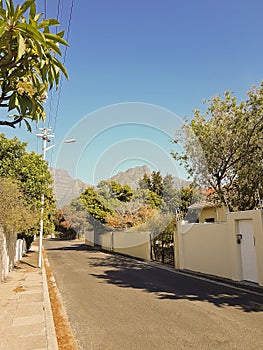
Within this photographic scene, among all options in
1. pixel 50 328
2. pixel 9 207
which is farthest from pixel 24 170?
pixel 50 328

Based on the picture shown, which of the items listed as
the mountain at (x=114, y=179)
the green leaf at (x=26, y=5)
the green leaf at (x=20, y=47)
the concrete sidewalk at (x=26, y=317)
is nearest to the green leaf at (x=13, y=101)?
the green leaf at (x=20, y=47)

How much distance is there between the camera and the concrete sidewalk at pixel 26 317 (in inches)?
207

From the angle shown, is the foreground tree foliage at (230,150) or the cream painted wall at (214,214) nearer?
the foreground tree foliage at (230,150)

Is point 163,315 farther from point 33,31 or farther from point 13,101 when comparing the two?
point 33,31

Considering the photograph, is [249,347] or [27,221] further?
[27,221]

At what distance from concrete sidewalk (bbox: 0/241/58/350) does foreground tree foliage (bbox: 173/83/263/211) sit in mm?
8540

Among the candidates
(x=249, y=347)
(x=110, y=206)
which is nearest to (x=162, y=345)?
(x=249, y=347)

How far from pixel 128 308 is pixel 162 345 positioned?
253 centimetres

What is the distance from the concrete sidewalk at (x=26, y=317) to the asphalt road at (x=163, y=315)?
0.56 meters

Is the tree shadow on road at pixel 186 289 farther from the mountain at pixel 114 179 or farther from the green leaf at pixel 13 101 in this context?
the mountain at pixel 114 179

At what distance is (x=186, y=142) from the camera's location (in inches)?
585

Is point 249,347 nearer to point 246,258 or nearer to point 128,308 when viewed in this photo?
point 128,308

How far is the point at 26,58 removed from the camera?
3.45m

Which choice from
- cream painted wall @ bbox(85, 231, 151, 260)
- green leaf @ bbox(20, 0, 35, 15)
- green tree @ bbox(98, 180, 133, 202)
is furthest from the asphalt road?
green tree @ bbox(98, 180, 133, 202)
